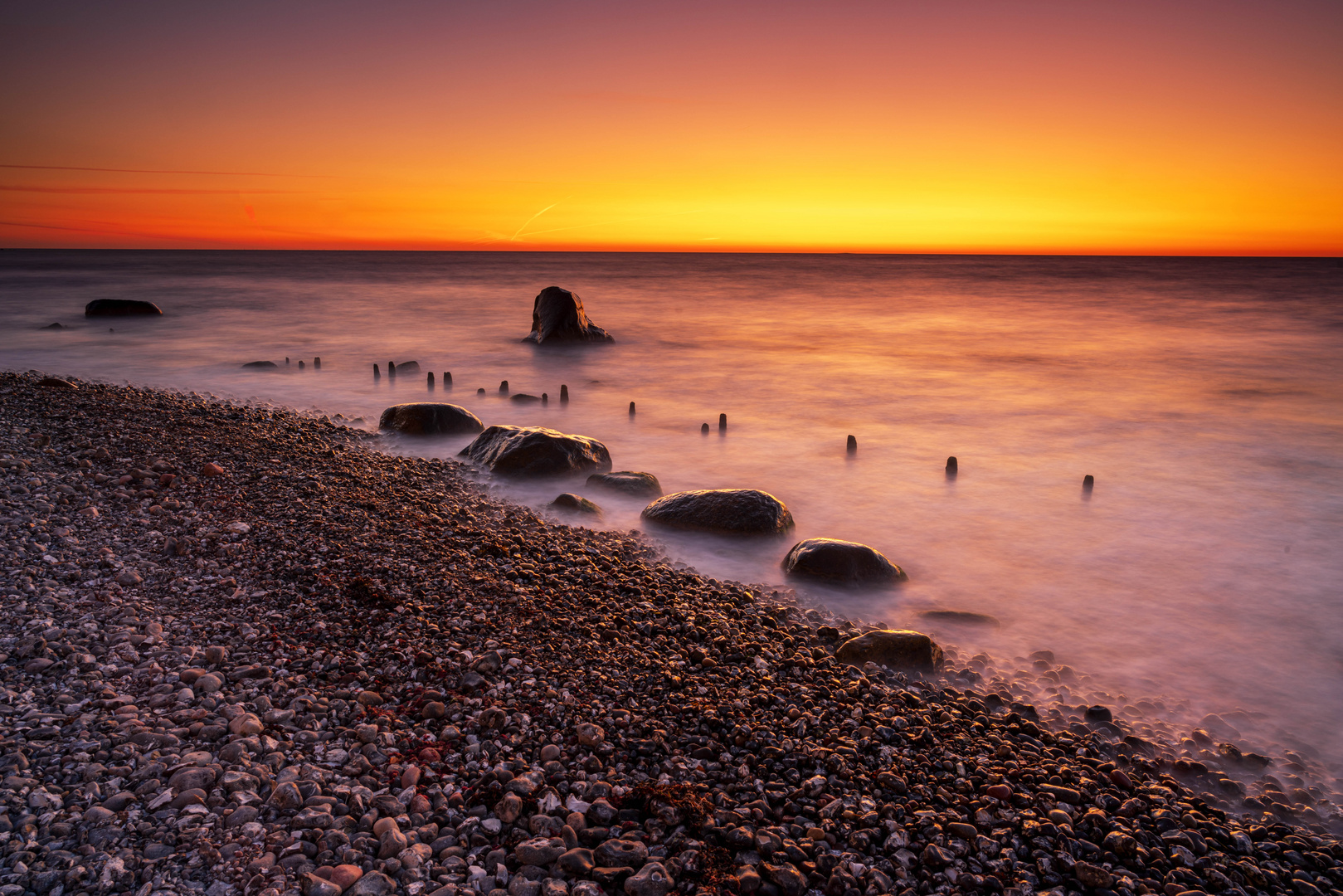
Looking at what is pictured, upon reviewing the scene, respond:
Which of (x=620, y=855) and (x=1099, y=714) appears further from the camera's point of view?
(x=1099, y=714)

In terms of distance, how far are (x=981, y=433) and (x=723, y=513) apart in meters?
8.39

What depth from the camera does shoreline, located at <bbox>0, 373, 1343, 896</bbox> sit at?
3193 mm

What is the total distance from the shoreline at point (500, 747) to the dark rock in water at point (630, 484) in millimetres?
3116

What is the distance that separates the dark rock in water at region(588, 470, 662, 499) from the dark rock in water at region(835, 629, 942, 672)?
173 inches

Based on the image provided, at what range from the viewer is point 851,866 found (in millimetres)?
3338

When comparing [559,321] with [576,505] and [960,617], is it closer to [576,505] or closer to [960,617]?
[576,505]

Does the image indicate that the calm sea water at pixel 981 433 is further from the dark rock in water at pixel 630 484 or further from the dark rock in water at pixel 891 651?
the dark rock in water at pixel 891 651

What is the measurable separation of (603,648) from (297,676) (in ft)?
6.29

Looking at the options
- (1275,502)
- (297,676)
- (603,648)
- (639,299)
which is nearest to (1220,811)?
(603,648)

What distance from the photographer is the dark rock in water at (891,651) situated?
5.53 m

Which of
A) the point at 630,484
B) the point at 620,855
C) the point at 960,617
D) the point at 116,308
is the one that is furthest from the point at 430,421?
the point at 116,308

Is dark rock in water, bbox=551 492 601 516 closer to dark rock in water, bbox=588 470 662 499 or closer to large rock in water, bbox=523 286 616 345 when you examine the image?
dark rock in water, bbox=588 470 662 499

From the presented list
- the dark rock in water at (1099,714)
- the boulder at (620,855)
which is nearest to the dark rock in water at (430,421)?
the boulder at (620,855)

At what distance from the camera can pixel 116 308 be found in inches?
1194
